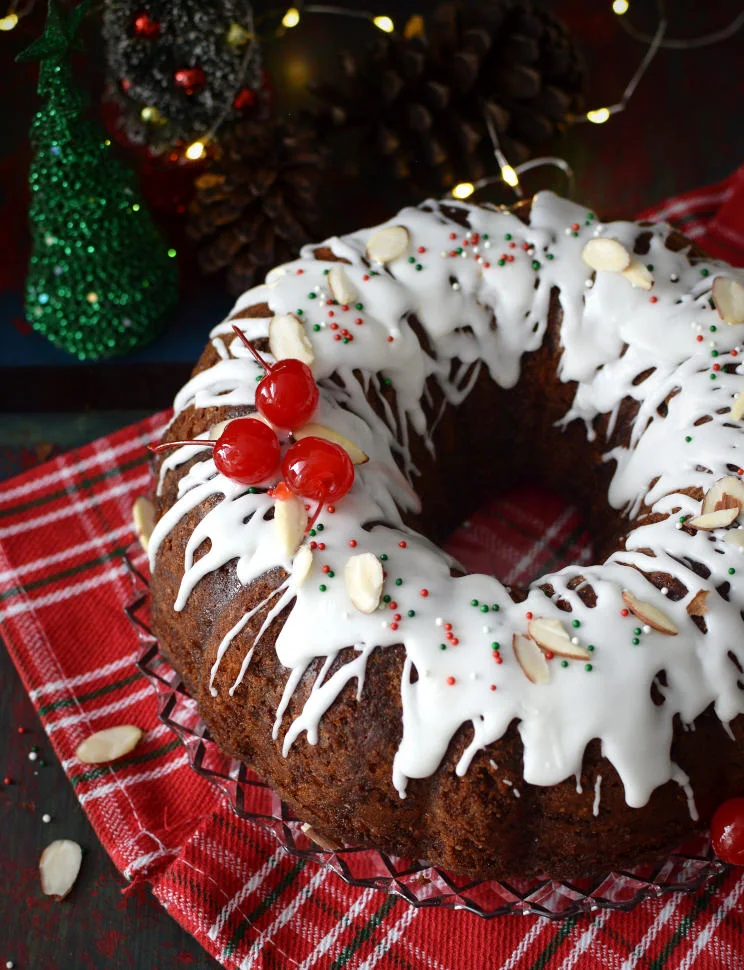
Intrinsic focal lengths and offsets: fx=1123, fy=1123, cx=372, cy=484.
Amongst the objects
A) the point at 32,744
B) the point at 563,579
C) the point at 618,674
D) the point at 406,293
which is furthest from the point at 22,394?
the point at 618,674

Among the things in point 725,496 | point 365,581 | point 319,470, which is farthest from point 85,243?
point 725,496

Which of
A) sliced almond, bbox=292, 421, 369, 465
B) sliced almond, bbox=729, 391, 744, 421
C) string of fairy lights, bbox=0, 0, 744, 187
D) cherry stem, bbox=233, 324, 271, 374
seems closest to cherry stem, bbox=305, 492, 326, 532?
sliced almond, bbox=292, 421, 369, 465

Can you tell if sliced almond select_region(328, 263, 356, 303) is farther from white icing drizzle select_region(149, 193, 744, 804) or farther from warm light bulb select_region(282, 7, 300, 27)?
warm light bulb select_region(282, 7, 300, 27)

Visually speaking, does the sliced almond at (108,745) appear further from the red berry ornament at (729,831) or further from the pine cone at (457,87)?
the pine cone at (457,87)

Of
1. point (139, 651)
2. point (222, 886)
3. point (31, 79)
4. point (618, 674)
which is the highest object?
point (31, 79)

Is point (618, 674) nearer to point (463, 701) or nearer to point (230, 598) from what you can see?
point (463, 701)

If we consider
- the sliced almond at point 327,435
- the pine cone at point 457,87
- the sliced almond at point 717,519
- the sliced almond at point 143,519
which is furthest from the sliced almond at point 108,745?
the pine cone at point 457,87

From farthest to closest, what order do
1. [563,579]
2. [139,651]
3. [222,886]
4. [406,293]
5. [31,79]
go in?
1. [31,79]
2. [139,651]
3. [406,293]
4. [222,886]
5. [563,579]
